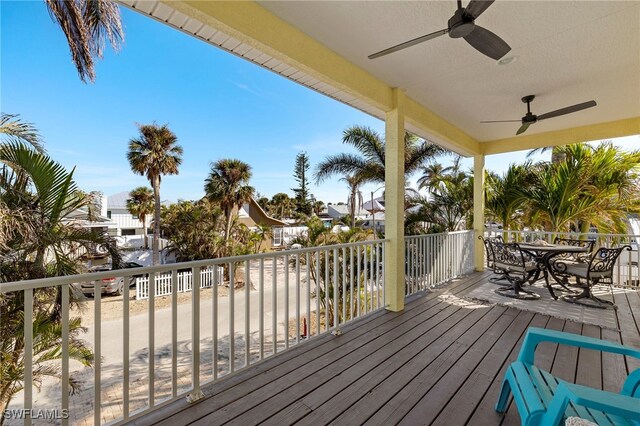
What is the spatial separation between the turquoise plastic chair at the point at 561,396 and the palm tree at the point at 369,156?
7320 mm

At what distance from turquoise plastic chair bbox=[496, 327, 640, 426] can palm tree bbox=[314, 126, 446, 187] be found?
7.32 meters

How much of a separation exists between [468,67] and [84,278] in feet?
12.0

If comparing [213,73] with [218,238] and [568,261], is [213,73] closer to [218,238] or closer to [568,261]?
[218,238]

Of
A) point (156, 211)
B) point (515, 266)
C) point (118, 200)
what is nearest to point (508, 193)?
point (515, 266)

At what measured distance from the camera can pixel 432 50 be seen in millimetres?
2588

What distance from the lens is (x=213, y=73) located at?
14.6 metres

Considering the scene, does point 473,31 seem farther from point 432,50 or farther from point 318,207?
point 318,207

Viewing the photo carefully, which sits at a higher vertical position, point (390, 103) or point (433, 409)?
point (390, 103)

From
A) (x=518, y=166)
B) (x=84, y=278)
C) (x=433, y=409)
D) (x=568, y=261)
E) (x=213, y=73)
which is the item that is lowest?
A: (x=433, y=409)

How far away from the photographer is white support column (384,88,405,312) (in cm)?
340

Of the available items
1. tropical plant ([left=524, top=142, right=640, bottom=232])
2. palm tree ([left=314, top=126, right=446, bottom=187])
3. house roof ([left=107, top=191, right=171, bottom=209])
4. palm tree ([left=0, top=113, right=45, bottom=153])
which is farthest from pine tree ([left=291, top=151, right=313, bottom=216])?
palm tree ([left=0, top=113, right=45, bottom=153])

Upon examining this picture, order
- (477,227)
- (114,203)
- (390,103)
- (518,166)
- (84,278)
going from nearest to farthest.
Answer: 1. (84,278)
2. (390,103)
3. (477,227)
4. (518,166)
5. (114,203)

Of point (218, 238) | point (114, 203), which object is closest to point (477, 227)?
point (218, 238)

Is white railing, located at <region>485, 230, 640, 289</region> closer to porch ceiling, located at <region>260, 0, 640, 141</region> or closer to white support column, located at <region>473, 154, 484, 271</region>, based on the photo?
white support column, located at <region>473, 154, 484, 271</region>
